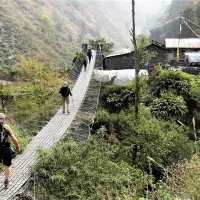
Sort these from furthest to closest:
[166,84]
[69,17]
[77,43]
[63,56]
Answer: [69,17]
[77,43]
[63,56]
[166,84]

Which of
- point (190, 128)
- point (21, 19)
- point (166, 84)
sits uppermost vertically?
point (21, 19)

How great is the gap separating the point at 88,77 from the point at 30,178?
17986mm

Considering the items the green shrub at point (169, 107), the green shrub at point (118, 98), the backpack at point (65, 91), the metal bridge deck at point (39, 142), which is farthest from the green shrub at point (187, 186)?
the green shrub at point (118, 98)

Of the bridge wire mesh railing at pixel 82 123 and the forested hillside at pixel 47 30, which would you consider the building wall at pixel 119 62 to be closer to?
the bridge wire mesh railing at pixel 82 123

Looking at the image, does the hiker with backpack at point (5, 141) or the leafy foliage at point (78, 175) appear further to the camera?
the leafy foliage at point (78, 175)

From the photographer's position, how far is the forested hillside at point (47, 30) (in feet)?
247

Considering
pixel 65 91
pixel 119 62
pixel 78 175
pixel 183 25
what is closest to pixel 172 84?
pixel 65 91

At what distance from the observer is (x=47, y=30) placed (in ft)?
324

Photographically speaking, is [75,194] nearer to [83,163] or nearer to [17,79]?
[83,163]

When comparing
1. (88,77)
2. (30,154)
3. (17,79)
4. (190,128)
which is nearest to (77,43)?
(17,79)

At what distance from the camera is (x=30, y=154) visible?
1398 cm

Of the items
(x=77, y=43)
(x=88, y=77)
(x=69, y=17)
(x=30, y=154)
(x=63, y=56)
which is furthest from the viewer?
(x=69, y=17)

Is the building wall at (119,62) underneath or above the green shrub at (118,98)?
above

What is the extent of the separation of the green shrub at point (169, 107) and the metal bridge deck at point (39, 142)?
396 cm
